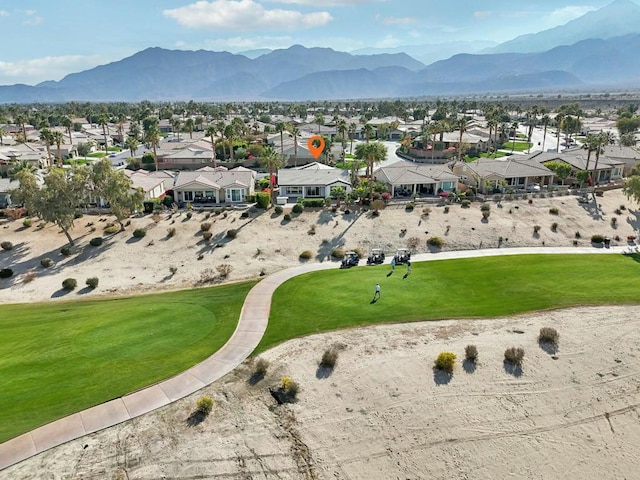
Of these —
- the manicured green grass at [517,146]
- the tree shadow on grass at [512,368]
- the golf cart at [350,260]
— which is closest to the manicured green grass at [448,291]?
the golf cart at [350,260]

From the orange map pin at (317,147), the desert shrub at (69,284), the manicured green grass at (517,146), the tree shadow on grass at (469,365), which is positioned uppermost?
the orange map pin at (317,147)

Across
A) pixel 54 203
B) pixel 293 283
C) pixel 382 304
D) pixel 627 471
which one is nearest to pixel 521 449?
pixel 627 471

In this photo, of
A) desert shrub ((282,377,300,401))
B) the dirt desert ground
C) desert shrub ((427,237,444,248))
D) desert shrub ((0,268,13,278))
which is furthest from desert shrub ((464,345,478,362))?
desert shrub ((0,268,13,278))

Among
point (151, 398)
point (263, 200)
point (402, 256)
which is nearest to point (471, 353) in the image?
point (151, 398)

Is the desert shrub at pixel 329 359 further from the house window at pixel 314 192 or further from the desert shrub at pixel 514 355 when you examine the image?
the house window at pixel 314 192

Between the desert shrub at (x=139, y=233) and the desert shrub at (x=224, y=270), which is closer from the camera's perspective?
the desert shrub at (x=224, y=270)

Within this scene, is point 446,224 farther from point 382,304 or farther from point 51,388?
point 51,388

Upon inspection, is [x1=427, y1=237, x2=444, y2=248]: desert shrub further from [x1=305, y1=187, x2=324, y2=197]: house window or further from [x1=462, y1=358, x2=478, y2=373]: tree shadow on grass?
[x1=462, y1=358, x2=478, y2=373]: tree shadow on grass
